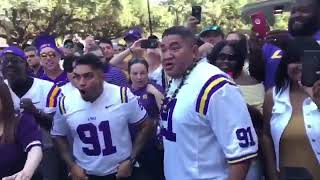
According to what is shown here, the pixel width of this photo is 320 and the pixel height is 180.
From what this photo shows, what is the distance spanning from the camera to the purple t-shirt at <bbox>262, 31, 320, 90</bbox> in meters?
4.70

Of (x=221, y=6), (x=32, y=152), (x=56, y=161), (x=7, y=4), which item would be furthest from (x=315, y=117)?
(x=221, y=6)

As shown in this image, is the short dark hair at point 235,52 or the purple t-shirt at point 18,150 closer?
the purple t-shirt at point 18,150

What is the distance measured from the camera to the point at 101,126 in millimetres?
4750

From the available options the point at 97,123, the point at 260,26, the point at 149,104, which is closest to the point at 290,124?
the point at 97,123

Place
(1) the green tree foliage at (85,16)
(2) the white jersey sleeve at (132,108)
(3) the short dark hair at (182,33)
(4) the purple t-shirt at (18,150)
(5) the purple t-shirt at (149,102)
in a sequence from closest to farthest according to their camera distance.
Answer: (3) the short dark hair at (182,33) → (4) the purple t-shirt at (18,150) → (2) the white jersey sleeve at (132,108) → (5) the purple t-shirt at (149,102) → (1) the green tree foliage at (85,16)

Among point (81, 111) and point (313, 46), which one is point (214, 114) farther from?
point (81, 111)

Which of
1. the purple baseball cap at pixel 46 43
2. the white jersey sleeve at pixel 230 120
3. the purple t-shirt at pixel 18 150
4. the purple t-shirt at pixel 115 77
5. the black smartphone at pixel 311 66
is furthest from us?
the purple baseball cap at pixel 46 43

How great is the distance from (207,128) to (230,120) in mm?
174

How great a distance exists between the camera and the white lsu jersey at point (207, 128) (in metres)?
3.45

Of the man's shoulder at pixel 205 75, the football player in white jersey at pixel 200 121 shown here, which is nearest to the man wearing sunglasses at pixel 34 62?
the football player in white jersey at pixel 200 121

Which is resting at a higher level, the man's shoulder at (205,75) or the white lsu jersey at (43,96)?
the man's shoulder at (205,75)

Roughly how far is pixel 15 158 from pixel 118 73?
8.71ft

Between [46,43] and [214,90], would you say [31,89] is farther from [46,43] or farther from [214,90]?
[214,90]

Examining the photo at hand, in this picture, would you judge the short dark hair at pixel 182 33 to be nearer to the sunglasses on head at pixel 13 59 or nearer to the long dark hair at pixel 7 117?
the long dark hair at pixel 7 117
